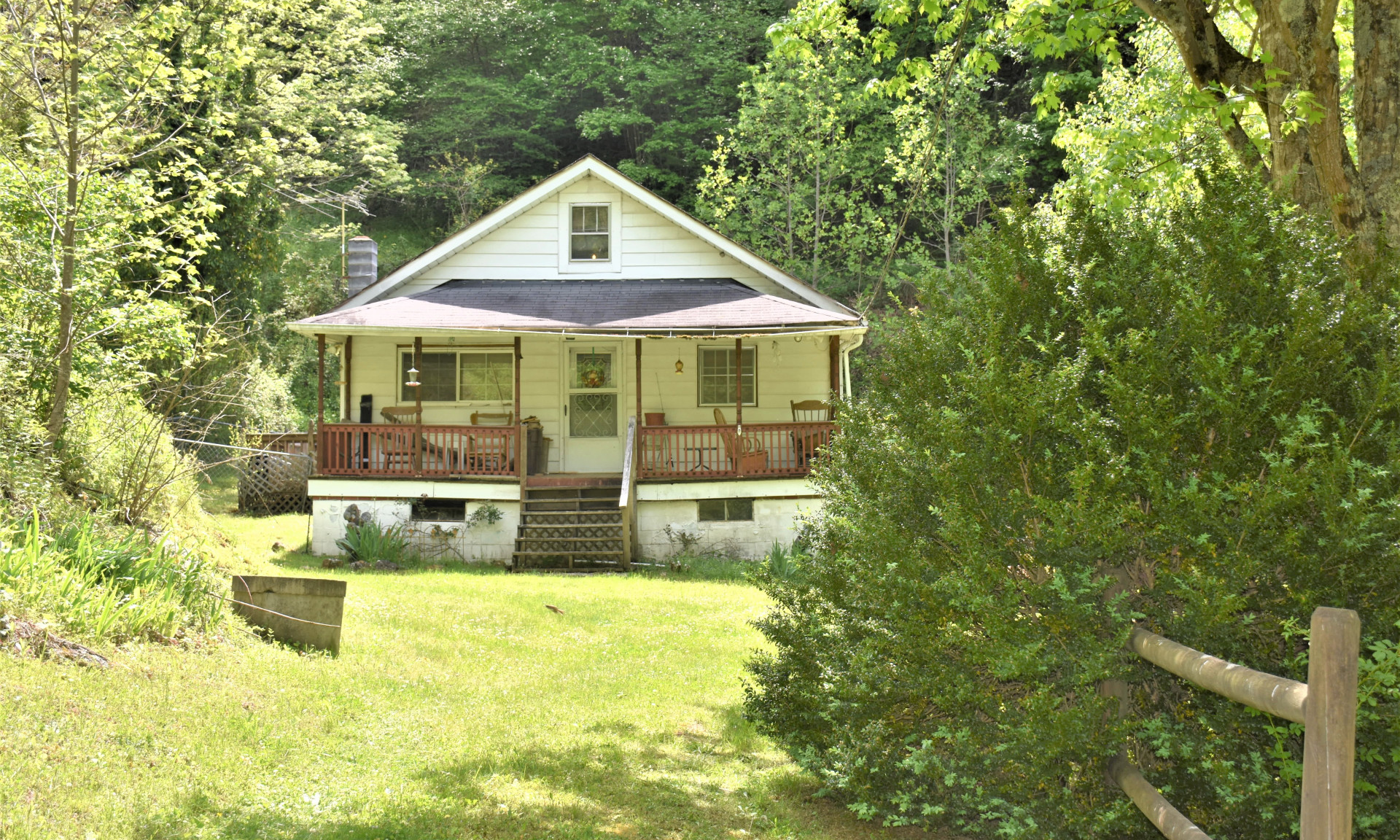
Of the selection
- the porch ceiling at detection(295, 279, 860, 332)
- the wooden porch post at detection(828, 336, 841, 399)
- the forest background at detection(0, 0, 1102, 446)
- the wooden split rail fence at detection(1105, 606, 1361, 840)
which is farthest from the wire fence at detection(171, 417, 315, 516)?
the wooden split rail fence at detection(1105, 606, 1361, 840)

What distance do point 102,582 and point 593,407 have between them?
12.3 meters

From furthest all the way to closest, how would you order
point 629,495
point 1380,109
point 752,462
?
point 752,462 → point 629,495 → point 1380,109

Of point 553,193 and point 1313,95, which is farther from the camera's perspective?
point 553,193

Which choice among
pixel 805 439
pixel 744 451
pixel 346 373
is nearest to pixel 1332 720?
pixel 744 451

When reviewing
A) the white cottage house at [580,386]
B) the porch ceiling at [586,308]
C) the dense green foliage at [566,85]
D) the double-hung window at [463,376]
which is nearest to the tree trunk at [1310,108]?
the white cottage house at [580,386]

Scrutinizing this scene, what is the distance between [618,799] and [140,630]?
3.54m

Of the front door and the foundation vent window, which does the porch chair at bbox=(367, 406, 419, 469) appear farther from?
the foundation vent window

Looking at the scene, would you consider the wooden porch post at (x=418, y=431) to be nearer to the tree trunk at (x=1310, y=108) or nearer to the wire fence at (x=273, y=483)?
the wire fence at (x=273, y=483)

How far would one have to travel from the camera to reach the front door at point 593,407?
1875 cm

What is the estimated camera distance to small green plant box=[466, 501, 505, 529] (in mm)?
16266

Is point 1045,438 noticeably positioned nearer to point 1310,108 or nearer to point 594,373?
point 1310,108

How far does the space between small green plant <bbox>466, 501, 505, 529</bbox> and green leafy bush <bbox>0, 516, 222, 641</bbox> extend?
326 inches

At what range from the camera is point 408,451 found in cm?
1661

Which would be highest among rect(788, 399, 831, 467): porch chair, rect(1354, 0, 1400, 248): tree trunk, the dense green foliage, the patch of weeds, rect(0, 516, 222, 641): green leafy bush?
the dense green foliage
